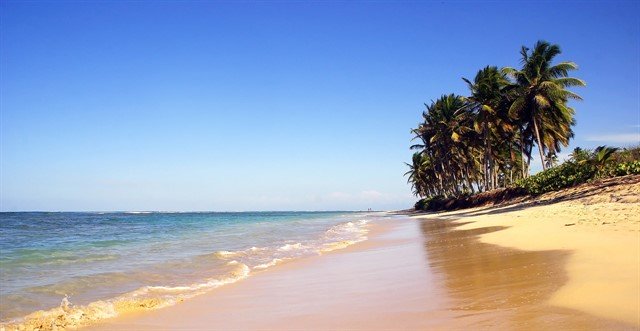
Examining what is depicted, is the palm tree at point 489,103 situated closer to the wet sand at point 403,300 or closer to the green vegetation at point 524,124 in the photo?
the green vegetation at point 524,124

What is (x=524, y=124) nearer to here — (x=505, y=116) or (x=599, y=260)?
(x=505, y=116)

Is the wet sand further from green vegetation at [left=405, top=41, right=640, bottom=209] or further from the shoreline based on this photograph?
green vegetation at [left=405, top=41, right=640, bottom=209]

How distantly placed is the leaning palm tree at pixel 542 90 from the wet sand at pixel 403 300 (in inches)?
1053

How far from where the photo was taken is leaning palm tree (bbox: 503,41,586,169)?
31.5 meters

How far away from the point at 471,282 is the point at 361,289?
1.68 metres

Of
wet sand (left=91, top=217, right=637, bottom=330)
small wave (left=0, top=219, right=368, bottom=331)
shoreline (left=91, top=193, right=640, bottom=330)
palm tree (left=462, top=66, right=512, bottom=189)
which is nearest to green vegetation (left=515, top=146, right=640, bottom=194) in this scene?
palm tree (left=462, top=66, right=512, bottom=189)

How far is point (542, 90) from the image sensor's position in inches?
1261

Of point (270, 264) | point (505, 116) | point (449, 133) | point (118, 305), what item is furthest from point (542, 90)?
point (118, 305)

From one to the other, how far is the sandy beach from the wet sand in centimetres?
1

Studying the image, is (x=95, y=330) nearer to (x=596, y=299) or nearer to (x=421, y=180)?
(x=596, y=299)

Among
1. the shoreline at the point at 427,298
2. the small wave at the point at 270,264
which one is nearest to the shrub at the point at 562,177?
the shoreline at the point at 427,298

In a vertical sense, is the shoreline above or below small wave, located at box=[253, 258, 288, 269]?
above

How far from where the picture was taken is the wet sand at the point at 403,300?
4.27 m

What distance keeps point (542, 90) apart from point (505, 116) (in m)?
5.90
